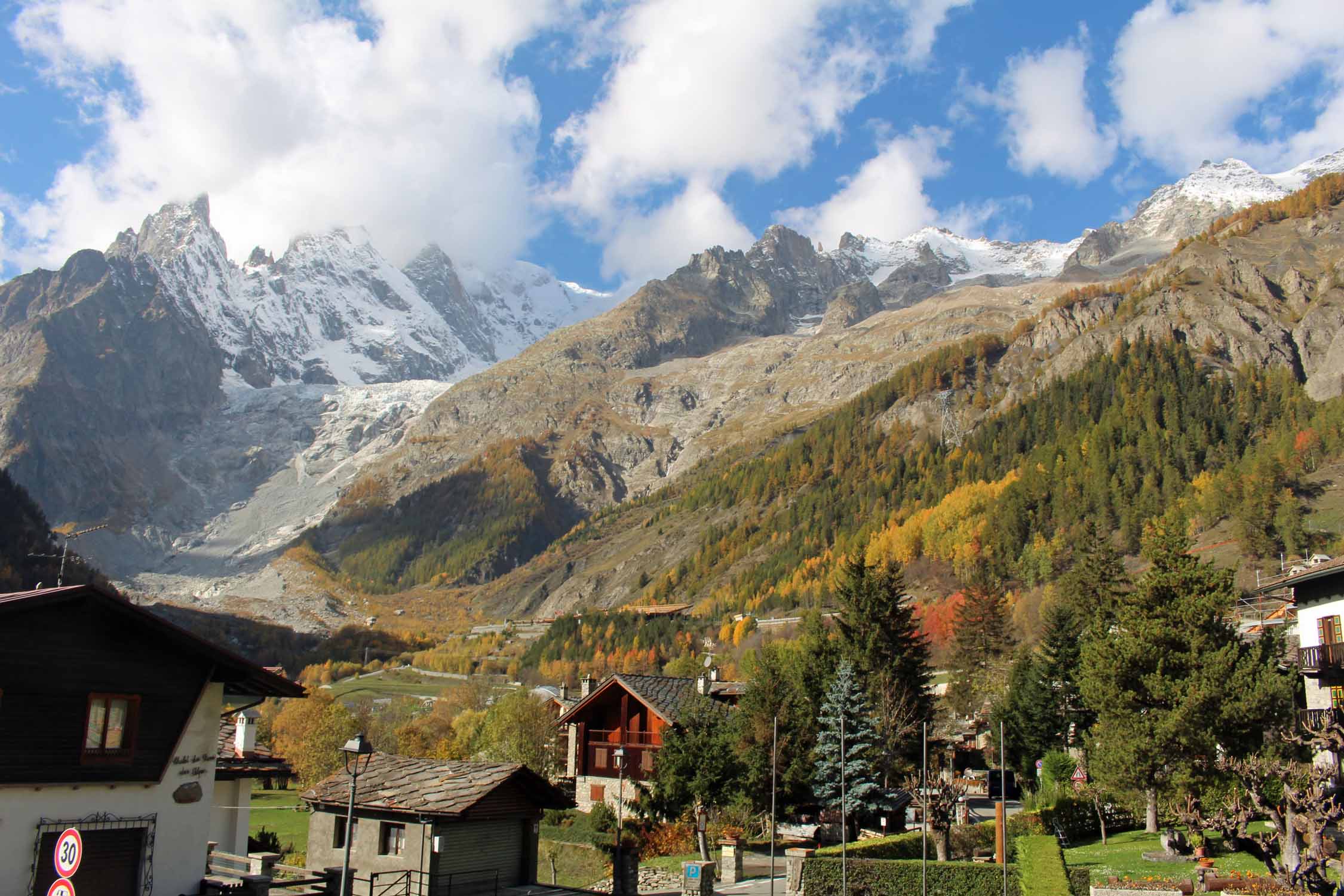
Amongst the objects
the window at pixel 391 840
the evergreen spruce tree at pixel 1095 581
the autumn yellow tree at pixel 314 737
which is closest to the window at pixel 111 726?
the window at pixel 391 840

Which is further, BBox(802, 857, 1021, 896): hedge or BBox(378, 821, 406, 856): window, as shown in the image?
BBox(802, 857, 1021, 896): hedge

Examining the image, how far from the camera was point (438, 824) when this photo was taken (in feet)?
96.0

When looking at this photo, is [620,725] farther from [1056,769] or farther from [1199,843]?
[1199,843]

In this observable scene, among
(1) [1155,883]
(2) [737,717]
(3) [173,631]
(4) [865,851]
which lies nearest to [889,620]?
(2) [737,717]

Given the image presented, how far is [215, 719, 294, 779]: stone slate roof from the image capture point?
28.8 metres

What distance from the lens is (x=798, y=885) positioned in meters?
31.4

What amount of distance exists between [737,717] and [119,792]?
29.2m

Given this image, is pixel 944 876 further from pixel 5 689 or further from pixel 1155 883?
pixel 5 689

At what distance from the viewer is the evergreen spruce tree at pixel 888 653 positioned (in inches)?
1957

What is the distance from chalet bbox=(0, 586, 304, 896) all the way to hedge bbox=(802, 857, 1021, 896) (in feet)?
59.5

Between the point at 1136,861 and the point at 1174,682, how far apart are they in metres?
7.07

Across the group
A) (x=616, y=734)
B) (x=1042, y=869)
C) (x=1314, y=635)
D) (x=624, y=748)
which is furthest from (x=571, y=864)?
(x=1314, y=635)

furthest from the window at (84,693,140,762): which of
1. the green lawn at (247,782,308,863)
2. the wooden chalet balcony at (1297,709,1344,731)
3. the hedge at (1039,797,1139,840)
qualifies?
the wooden chalet balcony at (1297,709,1344,731)

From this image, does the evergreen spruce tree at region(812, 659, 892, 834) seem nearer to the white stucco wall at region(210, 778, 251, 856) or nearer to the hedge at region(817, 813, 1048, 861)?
the hedge at region(817, 813, 1048, 861)
